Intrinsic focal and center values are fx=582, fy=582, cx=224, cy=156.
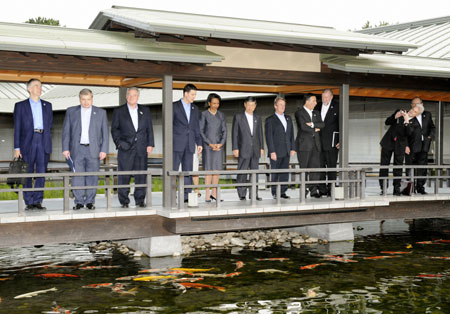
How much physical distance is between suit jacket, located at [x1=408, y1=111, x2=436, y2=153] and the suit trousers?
6.75 metres

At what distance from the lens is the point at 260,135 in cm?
1165

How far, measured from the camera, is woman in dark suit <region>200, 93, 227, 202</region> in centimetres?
1116

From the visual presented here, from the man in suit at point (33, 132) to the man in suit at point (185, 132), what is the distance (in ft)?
7.52

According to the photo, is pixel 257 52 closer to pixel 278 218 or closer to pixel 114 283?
pixel 278 218

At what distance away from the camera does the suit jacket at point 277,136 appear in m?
11.7

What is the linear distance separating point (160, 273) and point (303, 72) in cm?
508

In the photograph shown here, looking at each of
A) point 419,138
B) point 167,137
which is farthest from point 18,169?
point 419,138

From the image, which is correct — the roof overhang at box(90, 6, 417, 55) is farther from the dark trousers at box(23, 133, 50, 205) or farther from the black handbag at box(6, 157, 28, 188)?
the black handbag at box(6, 157, 28, 188)

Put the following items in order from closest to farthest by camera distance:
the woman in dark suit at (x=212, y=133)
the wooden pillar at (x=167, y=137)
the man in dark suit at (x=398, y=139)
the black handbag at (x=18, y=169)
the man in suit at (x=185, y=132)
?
the black handbag at (x=18, y=169) → the wooden pillar at (x=167, y=137) → the man in suit at (x=185, y=132) → the woman in dark suit at (x=212, y=133) → the man in dark suit at (x=398, y=139)

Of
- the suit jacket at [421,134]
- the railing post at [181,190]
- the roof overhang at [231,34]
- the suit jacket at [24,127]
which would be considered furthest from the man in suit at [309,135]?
the suit jacket at [24,127]

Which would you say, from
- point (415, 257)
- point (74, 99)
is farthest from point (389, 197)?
point (74, 99)

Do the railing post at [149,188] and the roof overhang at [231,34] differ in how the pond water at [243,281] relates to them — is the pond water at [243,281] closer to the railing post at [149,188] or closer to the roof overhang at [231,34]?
the railing post at [149,188]

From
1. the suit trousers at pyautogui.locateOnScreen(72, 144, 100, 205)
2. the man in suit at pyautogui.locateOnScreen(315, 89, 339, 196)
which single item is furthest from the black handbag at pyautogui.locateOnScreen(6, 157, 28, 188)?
the man in suit at pyautogui.locateOnScreen(315, 89, 339, 196)

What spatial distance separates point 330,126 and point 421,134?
2046mm
